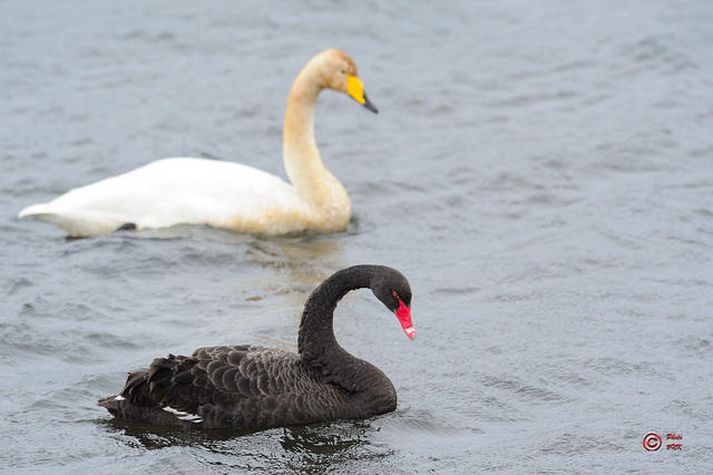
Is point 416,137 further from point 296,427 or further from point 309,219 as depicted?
point 296,427

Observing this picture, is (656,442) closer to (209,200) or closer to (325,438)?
(325,438)

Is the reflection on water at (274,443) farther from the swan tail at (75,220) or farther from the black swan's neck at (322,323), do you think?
the swan tail at (75,220)

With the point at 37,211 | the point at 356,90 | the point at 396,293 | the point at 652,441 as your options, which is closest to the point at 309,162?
the point at 356,90

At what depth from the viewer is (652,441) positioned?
688 centimetres

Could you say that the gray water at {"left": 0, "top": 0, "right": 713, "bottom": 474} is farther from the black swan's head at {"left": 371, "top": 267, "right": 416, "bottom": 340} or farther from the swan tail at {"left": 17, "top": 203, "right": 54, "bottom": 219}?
the black swan's head at {"left": 371, "top": 267, "right": 416, "bottom": 340}

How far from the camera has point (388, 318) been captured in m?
9.08

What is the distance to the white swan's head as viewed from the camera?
11.2 metres

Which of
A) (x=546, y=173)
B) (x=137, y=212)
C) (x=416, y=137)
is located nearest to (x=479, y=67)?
(x=416, y=137)

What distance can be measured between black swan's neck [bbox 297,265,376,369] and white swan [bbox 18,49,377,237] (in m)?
3.26

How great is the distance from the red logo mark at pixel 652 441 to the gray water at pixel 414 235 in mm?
59

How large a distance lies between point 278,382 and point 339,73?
4608 mm

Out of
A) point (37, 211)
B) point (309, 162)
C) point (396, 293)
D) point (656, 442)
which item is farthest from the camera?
point (309, 162)

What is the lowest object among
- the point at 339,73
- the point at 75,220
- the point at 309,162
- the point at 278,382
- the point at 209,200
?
the point at 278,382

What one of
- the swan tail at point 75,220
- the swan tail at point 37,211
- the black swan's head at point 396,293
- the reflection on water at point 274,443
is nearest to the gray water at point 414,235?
the reflection on water at point 274,443
